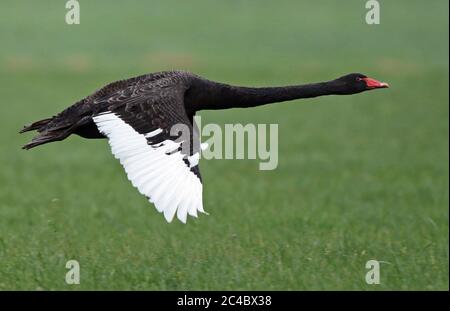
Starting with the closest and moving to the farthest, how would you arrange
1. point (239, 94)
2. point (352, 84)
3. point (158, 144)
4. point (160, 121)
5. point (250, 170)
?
1. point (158, 144)
2. point (160, 121)
3. point (239, 94)
4. point (352, 84)
5. point (250, 170)

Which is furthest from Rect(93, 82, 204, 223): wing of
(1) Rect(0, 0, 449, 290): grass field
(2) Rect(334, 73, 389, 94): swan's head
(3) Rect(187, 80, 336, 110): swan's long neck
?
(2) Rect(334, 73, 389, 94): swan's head

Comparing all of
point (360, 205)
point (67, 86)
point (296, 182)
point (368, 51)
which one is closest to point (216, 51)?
point (368, 51)

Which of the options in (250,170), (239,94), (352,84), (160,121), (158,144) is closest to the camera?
(158,144)

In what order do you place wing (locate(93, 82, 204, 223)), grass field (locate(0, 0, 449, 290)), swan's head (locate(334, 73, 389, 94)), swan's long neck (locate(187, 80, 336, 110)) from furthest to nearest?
swan's head (locate(334, 73, 389, 94)) < swan's long neck (locate(187, 80, 336, 110)) < grass field (locate(0, 0, 449, 290)) < wing (locate(93, 82, 204, 223))

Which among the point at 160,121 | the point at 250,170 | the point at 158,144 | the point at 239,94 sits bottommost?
the point at 250,170

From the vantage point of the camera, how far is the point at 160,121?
7.33m

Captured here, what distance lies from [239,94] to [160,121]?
1622 mm

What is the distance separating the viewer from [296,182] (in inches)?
598

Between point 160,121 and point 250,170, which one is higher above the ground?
point 160,121

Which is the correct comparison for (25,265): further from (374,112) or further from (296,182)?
(374,112)

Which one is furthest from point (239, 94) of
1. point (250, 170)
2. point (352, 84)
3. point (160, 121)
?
point (250, 170)

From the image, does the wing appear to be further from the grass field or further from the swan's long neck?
the grass field

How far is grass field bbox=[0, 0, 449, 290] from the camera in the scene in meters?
7.29

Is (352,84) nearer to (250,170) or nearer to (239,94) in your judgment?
(239,94)
